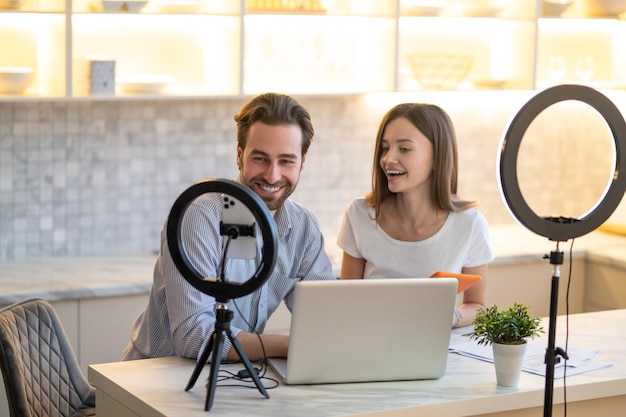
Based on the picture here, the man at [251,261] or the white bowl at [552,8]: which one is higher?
the white bowl at [552,8]

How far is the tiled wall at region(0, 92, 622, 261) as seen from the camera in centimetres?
415

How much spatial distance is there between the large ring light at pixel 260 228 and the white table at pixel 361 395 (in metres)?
0.24

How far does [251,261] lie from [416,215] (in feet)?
2.30

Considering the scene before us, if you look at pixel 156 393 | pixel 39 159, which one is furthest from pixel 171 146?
pixel 156 393

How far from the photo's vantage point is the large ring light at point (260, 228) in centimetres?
212

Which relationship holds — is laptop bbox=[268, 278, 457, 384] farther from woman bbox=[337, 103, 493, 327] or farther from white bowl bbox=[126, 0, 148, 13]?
white bowl bbox=[126, 0, 148, 13]

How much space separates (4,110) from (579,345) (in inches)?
95.1

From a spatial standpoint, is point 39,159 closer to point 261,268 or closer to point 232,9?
point 232,9

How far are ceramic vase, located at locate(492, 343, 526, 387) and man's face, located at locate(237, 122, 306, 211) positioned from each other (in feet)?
2.22

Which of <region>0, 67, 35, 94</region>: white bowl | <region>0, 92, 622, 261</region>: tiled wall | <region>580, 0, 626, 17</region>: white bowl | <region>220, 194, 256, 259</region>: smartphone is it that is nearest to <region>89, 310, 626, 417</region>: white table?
<region>220, 194, 256, 259</region>: smartphone

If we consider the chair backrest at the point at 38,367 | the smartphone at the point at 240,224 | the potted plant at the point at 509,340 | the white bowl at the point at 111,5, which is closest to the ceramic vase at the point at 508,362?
the potted plant at the point at 509,340

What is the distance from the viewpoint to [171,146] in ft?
14.4

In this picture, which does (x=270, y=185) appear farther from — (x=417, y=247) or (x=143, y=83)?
(x=143, y=83)

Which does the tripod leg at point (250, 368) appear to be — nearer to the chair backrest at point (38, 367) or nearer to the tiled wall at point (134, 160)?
the chair backrest at point (38, 367)
